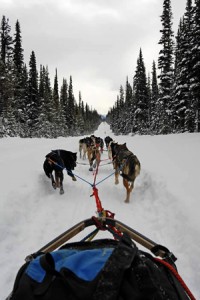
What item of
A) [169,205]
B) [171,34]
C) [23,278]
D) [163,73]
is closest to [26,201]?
[169,205]

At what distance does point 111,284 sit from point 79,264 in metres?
0.26

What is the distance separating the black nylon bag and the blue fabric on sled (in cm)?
3

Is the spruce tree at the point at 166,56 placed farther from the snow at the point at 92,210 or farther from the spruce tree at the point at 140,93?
the snow at the point at 92,210

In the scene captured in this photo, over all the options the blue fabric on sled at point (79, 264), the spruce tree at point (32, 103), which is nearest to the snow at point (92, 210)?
the blue fabric on sled at point (79, 264)

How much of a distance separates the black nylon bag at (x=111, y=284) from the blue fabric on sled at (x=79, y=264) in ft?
0.08

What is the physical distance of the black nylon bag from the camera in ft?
3.80

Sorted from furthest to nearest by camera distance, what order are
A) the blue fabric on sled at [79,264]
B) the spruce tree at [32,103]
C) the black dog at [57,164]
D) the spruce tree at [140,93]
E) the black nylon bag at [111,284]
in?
the spruce tree at [140,93], the spruce tree at [32,103], the black dog at [57,164], the blue fabric on sled at [79,264], the black nylon bag at [111,284]

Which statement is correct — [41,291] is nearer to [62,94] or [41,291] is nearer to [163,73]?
[163,73]

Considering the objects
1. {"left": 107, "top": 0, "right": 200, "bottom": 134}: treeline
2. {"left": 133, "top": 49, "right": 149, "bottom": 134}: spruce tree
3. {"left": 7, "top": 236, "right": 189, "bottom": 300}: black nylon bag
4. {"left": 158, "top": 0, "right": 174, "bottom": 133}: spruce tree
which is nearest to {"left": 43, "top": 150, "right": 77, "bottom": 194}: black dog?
{"left": 7, "top": 236, "right": 189, "bottom": 300}: black nylon bag

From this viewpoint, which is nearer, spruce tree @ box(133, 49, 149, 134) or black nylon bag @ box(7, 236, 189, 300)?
black nylon bag @ box(7, 236, 189, 300)

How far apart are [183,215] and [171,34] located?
1121 inches

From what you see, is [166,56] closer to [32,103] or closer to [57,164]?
[32,103]

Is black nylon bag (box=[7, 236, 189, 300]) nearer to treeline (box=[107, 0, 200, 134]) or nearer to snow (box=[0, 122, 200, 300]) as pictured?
snow (box=[0, 122, 200, 300])

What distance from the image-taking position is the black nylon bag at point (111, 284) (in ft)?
3.80
